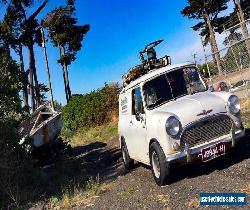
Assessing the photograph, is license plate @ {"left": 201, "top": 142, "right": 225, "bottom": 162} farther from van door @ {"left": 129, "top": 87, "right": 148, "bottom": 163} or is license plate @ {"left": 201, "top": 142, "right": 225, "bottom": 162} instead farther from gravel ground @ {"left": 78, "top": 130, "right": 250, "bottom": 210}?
van door @ {"left": 129, "top": 87, "right": 148, "bottom": 163}

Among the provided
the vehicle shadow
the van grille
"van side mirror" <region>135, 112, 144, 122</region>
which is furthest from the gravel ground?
"van side mirror" <region>135, 112, 144, 122</region>

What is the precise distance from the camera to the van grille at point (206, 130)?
862cm

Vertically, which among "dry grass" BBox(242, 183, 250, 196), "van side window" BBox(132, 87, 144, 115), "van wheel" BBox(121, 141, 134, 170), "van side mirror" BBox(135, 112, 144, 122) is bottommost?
"dry grass" BBox(242, 183, 250, 196)

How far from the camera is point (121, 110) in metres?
12.5

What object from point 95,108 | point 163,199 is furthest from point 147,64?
point 95,108

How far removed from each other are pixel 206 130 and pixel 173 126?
67cm

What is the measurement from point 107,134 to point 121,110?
13117 mm

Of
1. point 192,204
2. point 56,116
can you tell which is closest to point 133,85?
point 192,204

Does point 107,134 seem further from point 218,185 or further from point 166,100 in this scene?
point 218,185

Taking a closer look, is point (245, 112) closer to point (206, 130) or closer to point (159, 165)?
point (206, 130)

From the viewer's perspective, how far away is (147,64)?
12.9 meters

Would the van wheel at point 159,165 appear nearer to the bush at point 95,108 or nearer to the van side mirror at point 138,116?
the van side mirror at point 138,116

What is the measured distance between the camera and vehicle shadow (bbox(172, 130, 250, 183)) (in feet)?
30.7

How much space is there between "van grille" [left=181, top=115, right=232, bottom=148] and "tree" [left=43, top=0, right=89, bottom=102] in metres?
34.1
